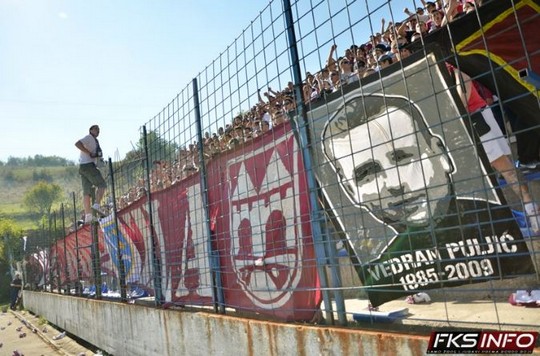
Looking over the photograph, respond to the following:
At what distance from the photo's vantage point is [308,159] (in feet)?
9.75

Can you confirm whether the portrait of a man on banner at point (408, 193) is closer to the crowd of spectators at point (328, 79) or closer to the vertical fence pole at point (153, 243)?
the crowd of spectators at point (328, 79)

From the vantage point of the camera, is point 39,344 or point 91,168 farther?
point 39,344

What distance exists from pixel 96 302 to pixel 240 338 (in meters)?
4.93

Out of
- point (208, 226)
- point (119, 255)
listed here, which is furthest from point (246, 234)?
point (119, 255)

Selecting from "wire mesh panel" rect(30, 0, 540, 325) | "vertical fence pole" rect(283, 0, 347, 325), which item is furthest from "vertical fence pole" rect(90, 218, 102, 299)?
"vertical fence pole" rect(283, 0, 347, 325)

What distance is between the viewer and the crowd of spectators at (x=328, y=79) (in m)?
2.62

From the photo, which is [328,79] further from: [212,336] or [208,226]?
[212,336]

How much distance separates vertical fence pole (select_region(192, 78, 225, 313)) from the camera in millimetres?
4074

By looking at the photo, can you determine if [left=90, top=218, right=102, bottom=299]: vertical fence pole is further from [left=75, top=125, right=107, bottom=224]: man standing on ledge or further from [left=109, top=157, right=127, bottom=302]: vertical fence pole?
[left=109, top=157, right=127, bottom=302]: vertical fence pole

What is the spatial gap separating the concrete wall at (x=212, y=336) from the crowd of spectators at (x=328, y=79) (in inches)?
63.3

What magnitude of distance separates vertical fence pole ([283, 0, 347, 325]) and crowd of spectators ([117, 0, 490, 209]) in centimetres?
9

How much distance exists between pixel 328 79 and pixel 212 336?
8.48 feet

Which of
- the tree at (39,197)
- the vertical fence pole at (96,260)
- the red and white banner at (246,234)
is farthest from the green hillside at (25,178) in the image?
the red and white banner at (246,234)
